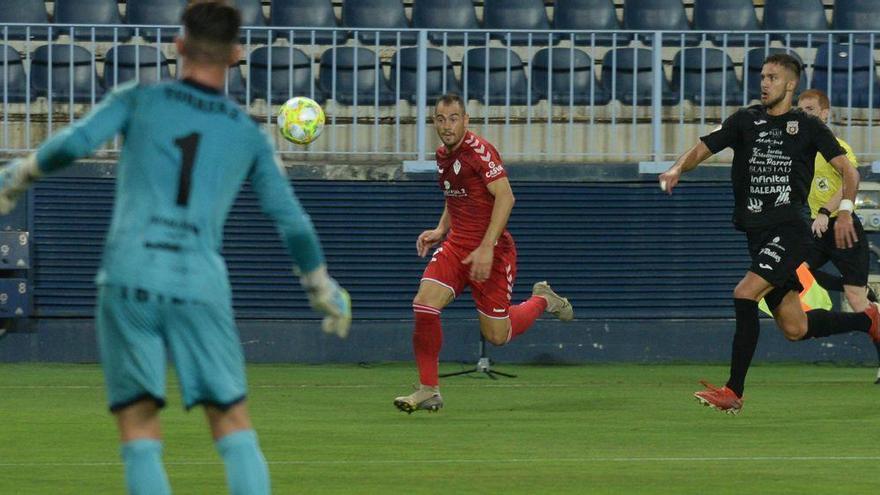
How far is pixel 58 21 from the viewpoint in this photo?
18.2m

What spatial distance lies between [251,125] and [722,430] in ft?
17.9

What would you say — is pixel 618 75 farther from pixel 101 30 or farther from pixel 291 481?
pixel 291 481

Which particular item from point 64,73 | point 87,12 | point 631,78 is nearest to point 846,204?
point 631,78

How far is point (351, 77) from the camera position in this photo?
16984mm

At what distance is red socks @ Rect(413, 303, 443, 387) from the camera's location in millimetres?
11477

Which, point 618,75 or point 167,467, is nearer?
point 167,467

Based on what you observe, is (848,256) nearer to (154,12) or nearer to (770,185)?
(770,185)

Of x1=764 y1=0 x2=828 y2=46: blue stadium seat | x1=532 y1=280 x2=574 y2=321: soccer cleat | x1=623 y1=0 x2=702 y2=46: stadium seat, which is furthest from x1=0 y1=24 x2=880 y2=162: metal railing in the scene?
x1=532 y1=280 x2=574 y2=321: soccer cleat

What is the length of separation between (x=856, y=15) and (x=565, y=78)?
445 cm

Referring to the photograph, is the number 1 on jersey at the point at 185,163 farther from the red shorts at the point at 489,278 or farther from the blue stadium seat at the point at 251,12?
the blue stadium seat at the point at 251,12

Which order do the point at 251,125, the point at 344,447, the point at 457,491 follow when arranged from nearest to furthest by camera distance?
the point at 251,125 → the point at 457,491 → the point at 344,447

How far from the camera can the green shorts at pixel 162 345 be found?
5.54 metres

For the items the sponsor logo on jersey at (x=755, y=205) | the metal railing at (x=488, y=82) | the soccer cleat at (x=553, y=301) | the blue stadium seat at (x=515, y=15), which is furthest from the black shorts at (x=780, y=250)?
the blue stadium seat at (x=515, y=15)

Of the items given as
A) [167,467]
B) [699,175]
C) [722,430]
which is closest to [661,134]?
[699,175]
